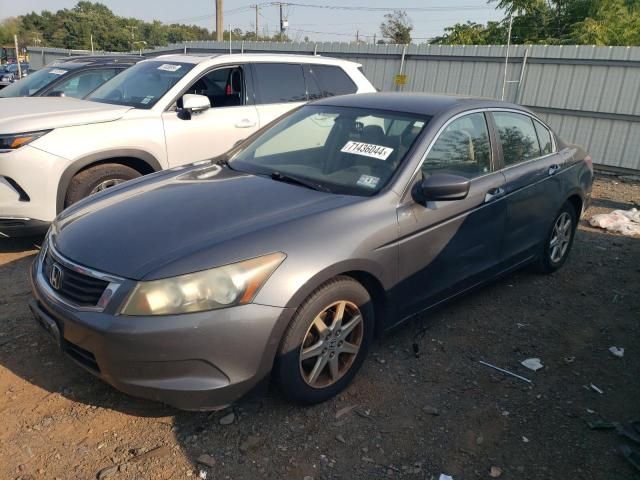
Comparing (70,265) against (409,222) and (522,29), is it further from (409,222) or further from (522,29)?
(522,29)

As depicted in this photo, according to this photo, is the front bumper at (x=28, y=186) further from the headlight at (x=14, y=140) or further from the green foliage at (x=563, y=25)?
the green foliage at (x=563, y=25)

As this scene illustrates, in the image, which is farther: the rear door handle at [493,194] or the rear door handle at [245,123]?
the rear door handle at [245,123]

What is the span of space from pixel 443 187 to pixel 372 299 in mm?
774

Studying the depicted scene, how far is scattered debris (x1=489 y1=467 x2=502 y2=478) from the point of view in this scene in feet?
8.39

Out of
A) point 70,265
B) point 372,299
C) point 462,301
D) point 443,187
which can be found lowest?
point 462,301

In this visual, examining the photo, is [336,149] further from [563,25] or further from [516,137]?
[563,25]

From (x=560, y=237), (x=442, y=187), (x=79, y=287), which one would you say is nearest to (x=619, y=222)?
(x=560, y=237)

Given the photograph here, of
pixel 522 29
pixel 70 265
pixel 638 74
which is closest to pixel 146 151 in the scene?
pixel 70 265

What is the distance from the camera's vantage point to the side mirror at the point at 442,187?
311cm

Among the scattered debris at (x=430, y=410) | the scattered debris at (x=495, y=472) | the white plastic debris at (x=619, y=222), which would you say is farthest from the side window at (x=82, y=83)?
the scattered debris at (x=495, y=472)

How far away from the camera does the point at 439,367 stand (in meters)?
3.43

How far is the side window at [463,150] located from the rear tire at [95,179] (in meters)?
3.12

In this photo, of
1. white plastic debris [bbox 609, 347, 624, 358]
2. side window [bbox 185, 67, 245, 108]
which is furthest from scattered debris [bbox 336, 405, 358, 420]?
side window [bbox 185, 67, 245, 108]

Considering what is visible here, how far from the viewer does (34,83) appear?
7.70 meters
